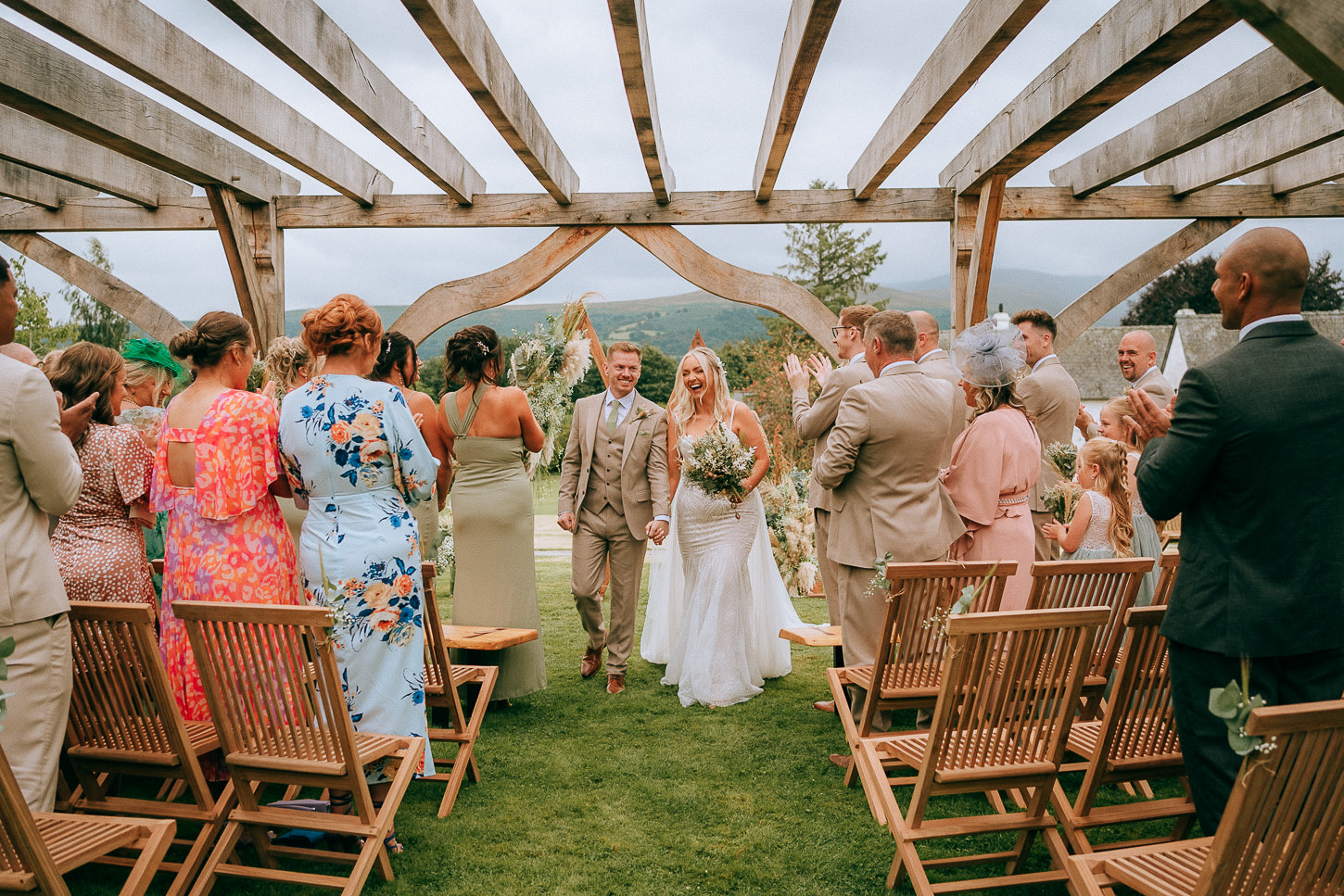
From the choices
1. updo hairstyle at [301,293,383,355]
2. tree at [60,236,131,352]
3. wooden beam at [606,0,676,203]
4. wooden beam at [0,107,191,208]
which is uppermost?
wooden beam at [606,0,676,203]

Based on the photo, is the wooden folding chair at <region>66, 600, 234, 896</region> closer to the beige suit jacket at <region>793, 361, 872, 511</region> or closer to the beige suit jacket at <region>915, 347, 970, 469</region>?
the beige suit jacket at <region>793, 361, 872, 511</region>

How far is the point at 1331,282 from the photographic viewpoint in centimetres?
3953

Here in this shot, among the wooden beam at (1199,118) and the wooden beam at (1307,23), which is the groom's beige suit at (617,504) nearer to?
the wooden beam at (1199,118)

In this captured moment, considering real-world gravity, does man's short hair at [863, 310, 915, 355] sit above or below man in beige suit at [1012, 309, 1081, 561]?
above

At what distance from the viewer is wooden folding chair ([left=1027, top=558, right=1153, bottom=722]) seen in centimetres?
366

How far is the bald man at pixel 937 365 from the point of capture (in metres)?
5.12

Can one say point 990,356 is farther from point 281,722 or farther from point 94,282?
point 94,282

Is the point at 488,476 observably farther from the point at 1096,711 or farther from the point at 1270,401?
the point at 1270,401

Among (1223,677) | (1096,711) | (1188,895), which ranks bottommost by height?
(1096,711)

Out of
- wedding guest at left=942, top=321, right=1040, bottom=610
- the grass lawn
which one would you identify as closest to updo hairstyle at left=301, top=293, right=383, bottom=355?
the grass lawn

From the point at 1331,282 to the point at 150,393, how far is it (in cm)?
4808

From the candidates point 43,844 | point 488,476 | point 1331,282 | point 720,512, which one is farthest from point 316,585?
point 1331,282

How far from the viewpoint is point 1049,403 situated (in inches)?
232

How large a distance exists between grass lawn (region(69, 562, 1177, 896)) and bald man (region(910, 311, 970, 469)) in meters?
1.95
